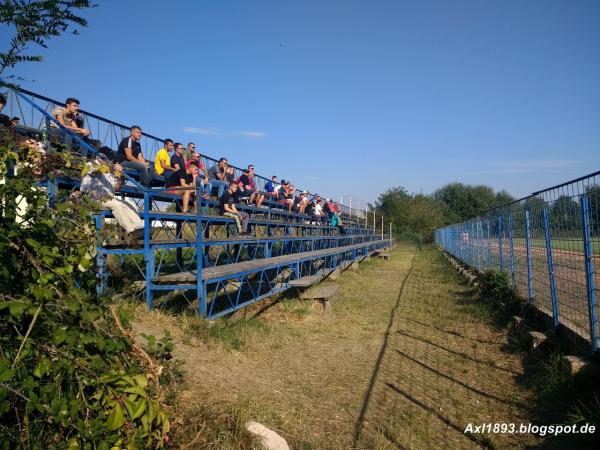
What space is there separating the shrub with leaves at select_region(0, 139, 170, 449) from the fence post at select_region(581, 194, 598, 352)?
167 inches

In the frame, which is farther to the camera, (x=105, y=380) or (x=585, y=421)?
(x=585, y=421)

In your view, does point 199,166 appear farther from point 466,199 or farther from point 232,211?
point 466,199

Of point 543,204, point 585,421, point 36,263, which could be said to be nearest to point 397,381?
point 585,421

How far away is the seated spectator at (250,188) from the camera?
12.1 metres

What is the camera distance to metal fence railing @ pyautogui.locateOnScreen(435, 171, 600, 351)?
4336 mm

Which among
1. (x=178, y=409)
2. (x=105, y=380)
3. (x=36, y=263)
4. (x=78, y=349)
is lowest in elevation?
(x=178, y=409)

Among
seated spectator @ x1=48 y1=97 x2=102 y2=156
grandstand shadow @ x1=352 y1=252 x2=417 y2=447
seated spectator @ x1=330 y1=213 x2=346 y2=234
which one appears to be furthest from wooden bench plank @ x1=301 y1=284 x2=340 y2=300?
seated spectator @ x1=330 y1=213 x2=346 y2=234

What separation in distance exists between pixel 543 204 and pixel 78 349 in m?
5.88

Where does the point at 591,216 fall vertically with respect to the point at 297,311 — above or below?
above

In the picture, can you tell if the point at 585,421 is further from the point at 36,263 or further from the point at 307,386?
the point at 36,263

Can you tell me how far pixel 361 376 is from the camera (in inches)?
203

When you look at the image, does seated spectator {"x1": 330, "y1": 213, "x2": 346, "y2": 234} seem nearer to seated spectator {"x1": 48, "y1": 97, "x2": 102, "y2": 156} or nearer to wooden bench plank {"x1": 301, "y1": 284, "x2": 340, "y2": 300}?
wooden bench plank {"x1": 301, "y1": 284, "x2": 340, "y2": 300}

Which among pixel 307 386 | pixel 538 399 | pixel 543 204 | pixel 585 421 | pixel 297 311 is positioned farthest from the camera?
pixel 297 311

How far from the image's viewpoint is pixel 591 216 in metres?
4.36
